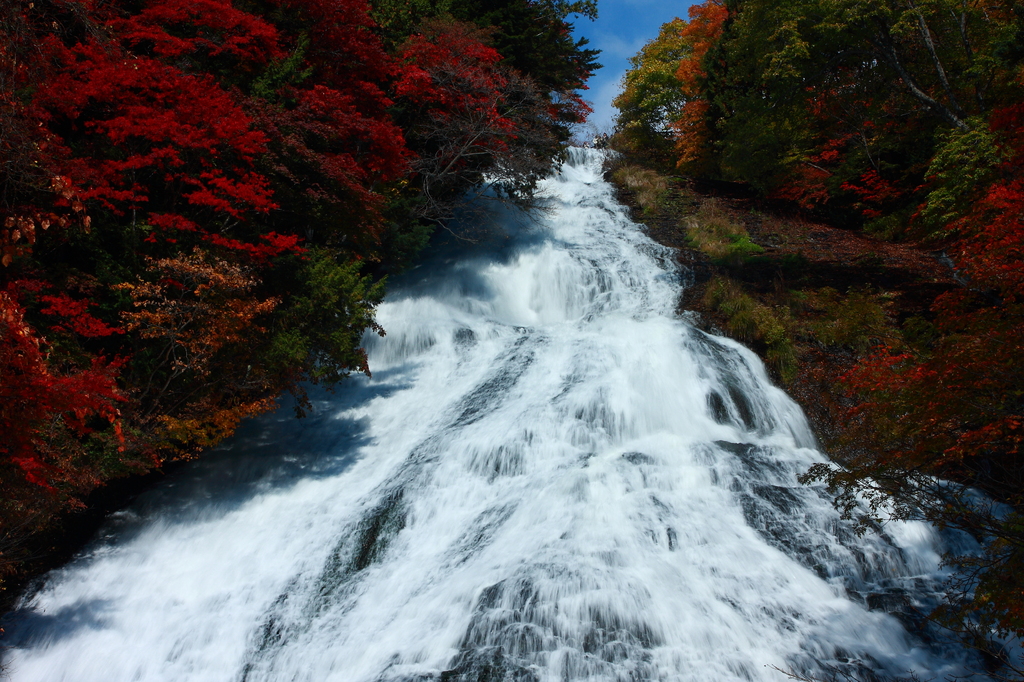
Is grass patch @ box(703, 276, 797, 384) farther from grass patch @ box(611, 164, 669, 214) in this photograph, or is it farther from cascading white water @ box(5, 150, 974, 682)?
grass patch @ box(611, 164, 669, 214)

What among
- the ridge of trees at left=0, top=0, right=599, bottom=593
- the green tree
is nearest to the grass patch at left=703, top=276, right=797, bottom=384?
the ridge of trees at left=0, top=0, right=599, bottom=593

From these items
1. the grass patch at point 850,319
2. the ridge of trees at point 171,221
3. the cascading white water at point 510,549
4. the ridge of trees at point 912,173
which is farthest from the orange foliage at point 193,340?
the grass patch at point 850,319

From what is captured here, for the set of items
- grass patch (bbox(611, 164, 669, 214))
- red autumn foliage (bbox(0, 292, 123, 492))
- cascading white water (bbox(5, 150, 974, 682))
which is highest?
grass patch (bbox(611, 164, 669, 214))

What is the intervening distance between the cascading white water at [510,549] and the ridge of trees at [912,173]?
3.87ft

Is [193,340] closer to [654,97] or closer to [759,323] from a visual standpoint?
[759,323]

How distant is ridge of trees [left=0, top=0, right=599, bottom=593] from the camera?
6996 mm

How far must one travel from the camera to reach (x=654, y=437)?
10.5 metres

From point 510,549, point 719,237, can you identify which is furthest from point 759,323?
point 510,549

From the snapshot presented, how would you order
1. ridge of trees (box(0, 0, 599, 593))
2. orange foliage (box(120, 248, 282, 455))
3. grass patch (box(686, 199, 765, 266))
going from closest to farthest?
ridge of trees (box(0, 0, 599, 593)) < orange foliage (box(120, 248, 282, 455)) < grass patch (box(686, 199, 765, 266))

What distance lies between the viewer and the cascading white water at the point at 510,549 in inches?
258

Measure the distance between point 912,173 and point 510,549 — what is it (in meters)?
18.7

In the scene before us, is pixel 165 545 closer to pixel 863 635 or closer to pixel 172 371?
pixel 172 371

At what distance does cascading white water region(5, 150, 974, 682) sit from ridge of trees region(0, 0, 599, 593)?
1.56m

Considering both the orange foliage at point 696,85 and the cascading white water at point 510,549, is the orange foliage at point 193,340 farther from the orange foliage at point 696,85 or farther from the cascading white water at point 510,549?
the orange foliage at point 696,85
